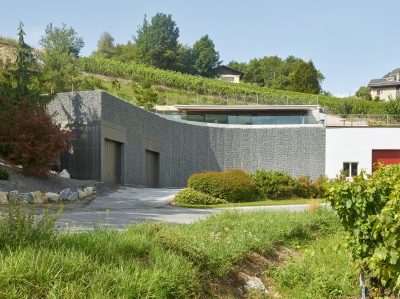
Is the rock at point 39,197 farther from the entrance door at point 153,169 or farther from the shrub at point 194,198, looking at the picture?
the entrance door at point 153,169

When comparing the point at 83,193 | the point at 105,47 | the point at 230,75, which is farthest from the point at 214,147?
the point at 105,47

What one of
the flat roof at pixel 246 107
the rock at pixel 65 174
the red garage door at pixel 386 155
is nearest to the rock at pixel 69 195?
the rock at pixel 65 174

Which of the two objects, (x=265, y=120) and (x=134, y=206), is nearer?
(x=134, y=206)

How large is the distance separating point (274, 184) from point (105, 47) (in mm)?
65722

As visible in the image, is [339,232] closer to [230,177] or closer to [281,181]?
[230,177]

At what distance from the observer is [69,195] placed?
13641mm

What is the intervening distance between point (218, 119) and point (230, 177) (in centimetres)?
1087

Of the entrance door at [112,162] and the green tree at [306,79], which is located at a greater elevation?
the green tree at [306,79]

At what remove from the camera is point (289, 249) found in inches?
306

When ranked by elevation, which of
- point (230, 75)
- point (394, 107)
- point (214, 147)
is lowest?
point (214, 147)

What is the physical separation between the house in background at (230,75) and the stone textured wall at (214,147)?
154 ft

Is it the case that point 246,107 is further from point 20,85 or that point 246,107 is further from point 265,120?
point 20,85

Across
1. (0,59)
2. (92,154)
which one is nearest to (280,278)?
(92,154)

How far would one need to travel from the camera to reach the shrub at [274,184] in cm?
1900
